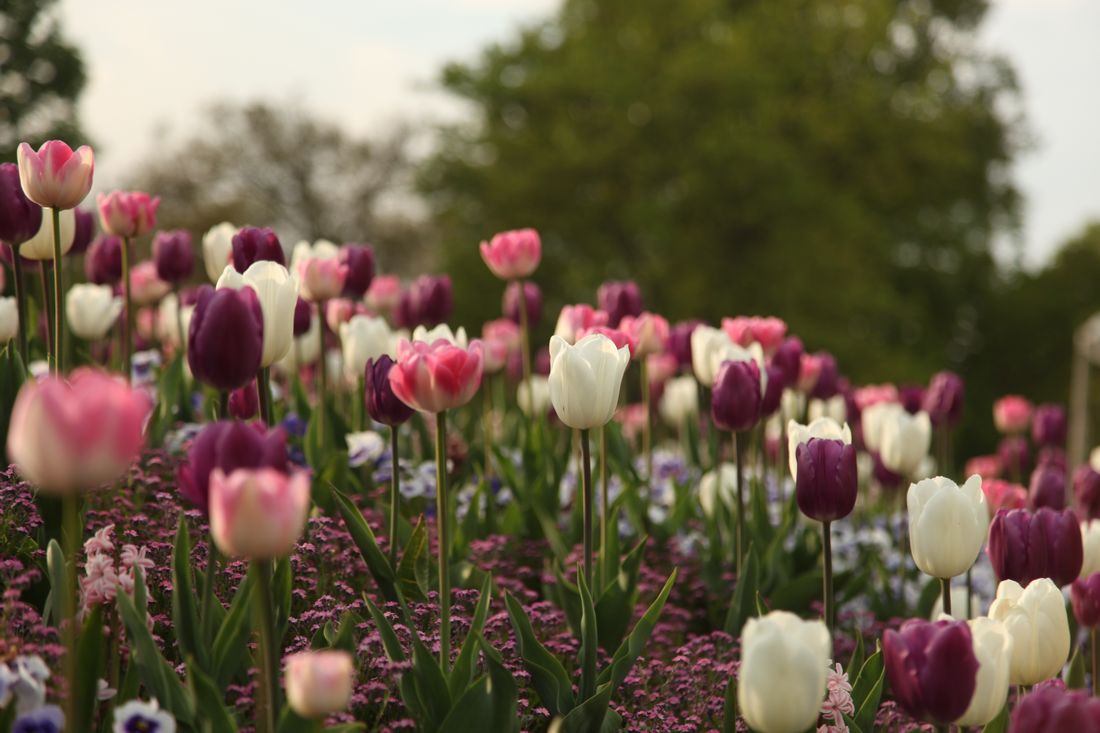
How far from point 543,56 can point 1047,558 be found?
2264 centimetres

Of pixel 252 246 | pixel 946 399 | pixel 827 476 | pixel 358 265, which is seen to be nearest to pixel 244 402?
pixel 252 246

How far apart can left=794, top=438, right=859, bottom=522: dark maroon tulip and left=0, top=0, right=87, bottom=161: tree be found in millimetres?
18586

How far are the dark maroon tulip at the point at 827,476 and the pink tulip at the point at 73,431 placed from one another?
5.69 feet

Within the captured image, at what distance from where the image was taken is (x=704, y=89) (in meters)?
22.4

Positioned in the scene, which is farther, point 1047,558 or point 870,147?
point 870,147

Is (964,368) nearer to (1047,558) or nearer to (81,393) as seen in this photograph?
(1047,558)

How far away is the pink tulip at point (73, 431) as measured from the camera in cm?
172

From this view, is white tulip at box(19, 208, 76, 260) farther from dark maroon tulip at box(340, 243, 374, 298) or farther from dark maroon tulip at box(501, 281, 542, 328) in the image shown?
dark maroon tulip at box(501, 281, 542, 328)

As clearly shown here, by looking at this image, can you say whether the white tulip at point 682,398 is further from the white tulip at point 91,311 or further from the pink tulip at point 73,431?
the pink tulip at point 73,431

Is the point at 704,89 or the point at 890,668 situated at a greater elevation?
the point at 704,89

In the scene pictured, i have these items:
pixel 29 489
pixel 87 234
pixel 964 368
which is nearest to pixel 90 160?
pixel 29 489

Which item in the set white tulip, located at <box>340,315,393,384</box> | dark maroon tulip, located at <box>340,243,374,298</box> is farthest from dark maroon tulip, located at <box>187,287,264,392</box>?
dark maroon tulip, located at <box>340,243,374,298</box>

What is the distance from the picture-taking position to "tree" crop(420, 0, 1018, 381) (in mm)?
22391

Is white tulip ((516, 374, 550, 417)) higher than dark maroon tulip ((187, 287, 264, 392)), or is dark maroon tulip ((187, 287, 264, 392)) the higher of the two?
white tulip ((516, 374, 550, 417))
